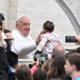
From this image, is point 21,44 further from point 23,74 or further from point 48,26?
point 48,26

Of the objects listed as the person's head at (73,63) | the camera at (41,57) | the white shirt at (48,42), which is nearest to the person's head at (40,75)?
the person's head at (73,63)

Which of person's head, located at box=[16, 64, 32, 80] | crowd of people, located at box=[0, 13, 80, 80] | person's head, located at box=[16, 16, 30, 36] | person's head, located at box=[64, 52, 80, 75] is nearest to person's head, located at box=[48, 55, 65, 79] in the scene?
crowd of people, located at box=[0, 13, 80, 80]

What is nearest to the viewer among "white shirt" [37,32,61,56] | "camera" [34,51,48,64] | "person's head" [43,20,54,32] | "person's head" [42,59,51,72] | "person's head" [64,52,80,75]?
"person's head" [64,52,80,75]

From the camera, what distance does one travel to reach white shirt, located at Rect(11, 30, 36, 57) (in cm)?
709

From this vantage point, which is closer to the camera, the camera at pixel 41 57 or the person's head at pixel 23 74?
the person's head at pixel 23 74

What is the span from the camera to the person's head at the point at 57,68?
5.97 meters

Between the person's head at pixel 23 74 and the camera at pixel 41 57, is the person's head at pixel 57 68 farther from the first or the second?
the camera at pixel 41 57

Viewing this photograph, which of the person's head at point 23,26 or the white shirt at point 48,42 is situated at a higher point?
the person's head at point 23,26

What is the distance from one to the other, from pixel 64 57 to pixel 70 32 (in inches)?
344

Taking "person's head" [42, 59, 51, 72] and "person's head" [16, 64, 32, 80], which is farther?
"person's head" [42, 59, 51, 72]

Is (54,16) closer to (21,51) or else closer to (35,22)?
(35,22)

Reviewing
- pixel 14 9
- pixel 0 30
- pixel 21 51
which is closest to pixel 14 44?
pixel 21 51

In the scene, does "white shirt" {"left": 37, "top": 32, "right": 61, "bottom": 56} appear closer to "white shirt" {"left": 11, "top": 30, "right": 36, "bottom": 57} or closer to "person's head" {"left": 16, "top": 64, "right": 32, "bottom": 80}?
"white shirt" {"left": 11, "top": 30, "right": 36, "bottom": 57}

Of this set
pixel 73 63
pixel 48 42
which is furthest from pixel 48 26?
pixel 73 63
